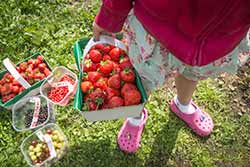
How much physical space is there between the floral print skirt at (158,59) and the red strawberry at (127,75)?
49 millimetres

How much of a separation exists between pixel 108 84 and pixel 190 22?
1.69 feet

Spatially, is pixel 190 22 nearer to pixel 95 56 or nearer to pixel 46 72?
pixel 95 56

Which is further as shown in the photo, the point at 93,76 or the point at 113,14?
the point at 93,76

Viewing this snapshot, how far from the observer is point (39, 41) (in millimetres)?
2318

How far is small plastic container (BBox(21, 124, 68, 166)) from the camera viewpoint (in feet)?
6.42

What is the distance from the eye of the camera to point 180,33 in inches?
53.3

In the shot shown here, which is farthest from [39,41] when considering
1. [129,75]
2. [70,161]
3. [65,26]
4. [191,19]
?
[191,19]

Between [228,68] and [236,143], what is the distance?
2.12 feet

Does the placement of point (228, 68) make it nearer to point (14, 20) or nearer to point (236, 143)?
point (236, 143)

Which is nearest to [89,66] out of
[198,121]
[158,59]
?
[158,59]

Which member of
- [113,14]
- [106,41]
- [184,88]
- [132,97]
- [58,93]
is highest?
[113,14]

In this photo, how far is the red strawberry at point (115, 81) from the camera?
1.66 metres

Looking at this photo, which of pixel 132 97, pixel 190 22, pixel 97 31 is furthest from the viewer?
pixel 132 97

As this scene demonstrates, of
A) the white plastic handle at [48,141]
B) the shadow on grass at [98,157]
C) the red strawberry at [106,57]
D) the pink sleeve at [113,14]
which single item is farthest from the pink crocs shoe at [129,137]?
the pink sleeve at [113,14]
